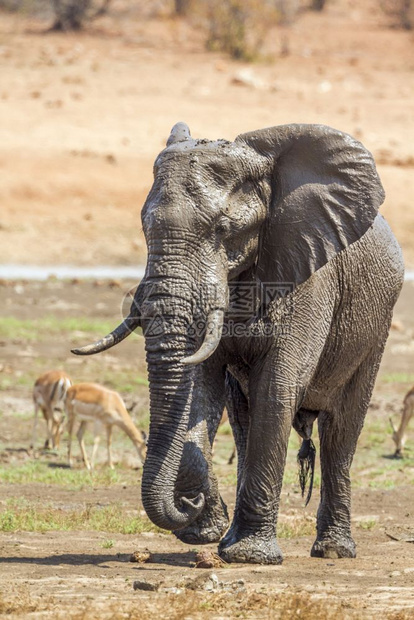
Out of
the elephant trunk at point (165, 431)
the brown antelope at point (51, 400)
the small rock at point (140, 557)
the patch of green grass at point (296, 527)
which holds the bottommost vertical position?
the brown antelope at point (51, 400)

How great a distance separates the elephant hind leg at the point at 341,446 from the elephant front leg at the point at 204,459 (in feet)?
3.08

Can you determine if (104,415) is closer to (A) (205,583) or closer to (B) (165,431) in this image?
(B) (165,431)

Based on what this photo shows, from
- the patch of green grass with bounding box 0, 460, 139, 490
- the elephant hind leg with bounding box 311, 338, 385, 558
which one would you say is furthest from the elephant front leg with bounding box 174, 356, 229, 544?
the patch of green grass with bounding box 0, 460, 139, 490

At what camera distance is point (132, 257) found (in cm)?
2270

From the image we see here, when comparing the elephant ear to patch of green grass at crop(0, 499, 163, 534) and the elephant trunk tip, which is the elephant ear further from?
patch of green grass at crop(0, 499, 163, 534)

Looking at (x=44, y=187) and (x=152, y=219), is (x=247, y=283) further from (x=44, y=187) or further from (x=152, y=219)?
(x=44, y=187)

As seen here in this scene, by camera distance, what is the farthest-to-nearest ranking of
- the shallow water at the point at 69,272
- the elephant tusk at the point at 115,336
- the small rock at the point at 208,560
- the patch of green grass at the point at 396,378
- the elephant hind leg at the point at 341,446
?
1. the shallow water at the point at 69,272
2. the patch of green grass at the point at 396,378
3. the elephant hind leg at the point at 341,446
4. the small rock at the point at 208,560
5. the elephant tusk at the point at 115,336

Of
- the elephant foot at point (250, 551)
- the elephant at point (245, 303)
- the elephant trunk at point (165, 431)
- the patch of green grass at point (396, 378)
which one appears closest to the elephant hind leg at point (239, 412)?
the elephant at point (245, 303)

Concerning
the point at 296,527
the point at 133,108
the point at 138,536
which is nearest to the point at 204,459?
the point at 138,536

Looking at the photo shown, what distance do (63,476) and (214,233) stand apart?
430 cm

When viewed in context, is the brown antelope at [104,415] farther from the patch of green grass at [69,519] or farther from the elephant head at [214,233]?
the elephant head at [214,233]

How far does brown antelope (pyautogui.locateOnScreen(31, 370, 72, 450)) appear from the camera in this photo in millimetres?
12203

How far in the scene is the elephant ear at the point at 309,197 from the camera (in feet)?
24.2

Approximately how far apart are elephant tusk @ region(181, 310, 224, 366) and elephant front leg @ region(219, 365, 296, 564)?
Result: 607 millimetres
